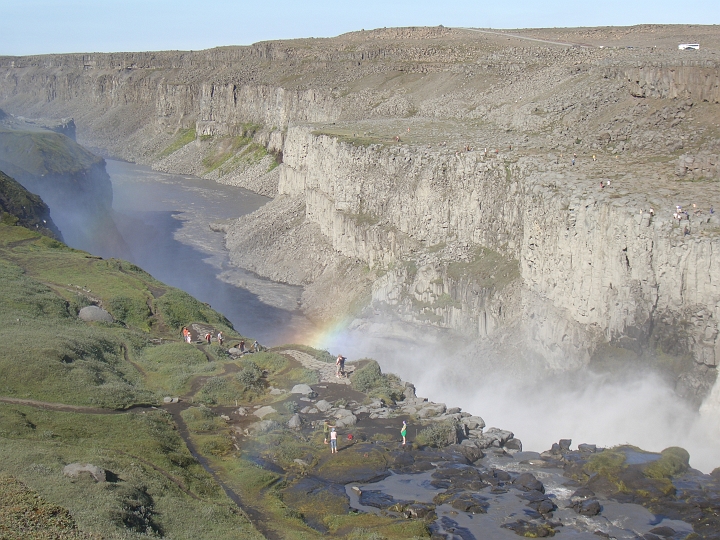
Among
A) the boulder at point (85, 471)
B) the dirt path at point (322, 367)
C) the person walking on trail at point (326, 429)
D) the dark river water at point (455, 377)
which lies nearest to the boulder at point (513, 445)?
the dark river water at point (455, 377)

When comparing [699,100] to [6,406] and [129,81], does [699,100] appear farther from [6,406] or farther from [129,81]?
[129,81]

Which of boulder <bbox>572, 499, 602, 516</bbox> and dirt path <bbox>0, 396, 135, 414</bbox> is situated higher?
dirt path <bbox>0, 396, 135, 414</bbox>

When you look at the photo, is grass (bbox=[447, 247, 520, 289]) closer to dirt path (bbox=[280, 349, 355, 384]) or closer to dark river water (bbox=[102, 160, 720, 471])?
dark river water (bbox=[102, 160, 720, 471])

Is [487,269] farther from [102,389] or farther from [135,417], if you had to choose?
[135,417]

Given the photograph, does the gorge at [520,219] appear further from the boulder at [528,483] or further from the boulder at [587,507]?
the boulder at [587,507]

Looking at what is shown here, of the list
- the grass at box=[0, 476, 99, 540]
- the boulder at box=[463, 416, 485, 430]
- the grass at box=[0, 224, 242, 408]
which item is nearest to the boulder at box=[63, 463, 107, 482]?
the grass at box=[0, 476, 99, 540]

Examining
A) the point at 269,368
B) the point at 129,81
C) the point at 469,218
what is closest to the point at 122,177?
the point at 129,81

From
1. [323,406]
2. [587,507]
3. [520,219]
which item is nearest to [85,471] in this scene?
[323,406]
